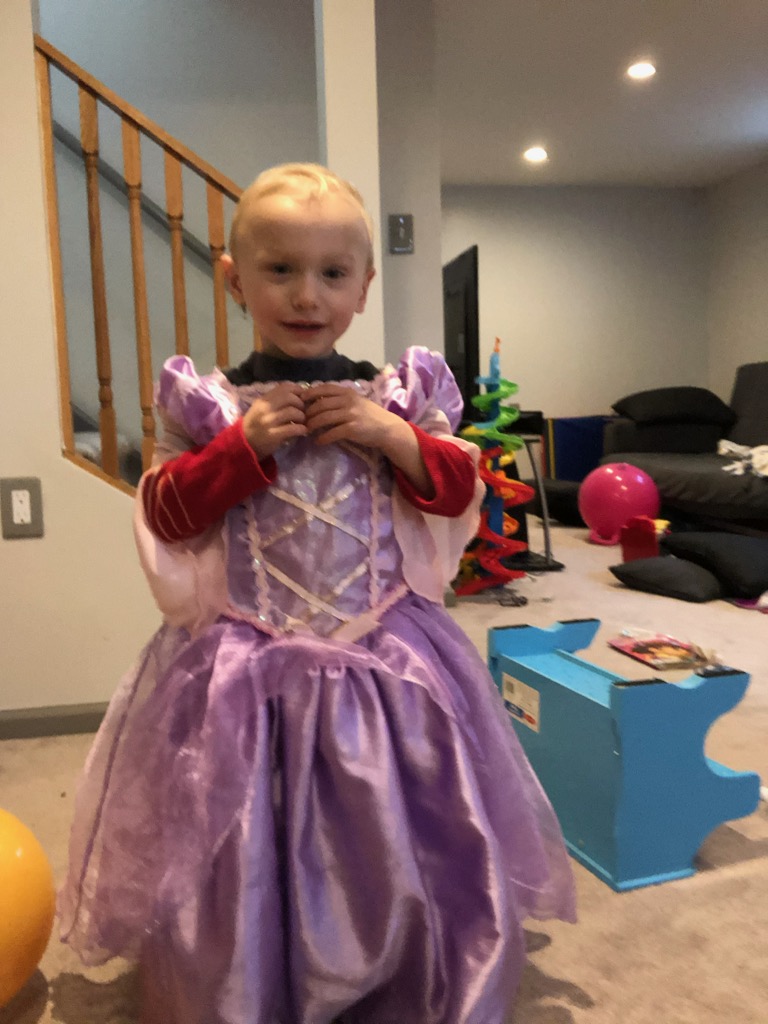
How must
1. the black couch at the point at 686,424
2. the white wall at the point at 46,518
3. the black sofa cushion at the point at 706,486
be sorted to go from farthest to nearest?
the black couch at the point at 686,424 → the black sofa cushion at the point at 706,486 → the white wall at the point at 46,518

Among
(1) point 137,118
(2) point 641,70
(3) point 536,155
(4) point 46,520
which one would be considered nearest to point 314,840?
(4) point 46,520

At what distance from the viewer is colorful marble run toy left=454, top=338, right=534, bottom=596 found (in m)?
2.77

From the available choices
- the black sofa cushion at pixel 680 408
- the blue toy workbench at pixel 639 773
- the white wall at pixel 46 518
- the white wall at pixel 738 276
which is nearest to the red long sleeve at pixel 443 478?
the blue toy workbench at pixel 639 773

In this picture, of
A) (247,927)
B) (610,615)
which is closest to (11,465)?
(247,927)

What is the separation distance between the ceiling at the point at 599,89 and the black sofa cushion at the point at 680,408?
1390mm

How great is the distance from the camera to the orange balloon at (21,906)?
85cm

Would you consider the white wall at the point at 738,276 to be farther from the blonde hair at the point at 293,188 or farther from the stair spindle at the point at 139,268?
the blonde hair at the point at 293,188

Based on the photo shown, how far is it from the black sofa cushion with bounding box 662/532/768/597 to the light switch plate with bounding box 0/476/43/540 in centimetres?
213

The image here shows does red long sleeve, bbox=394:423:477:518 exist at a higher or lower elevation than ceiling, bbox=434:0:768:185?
lower

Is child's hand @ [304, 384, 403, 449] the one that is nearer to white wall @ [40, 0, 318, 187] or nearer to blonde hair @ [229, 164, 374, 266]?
blonde hair @ [229, 164, 374, 266]

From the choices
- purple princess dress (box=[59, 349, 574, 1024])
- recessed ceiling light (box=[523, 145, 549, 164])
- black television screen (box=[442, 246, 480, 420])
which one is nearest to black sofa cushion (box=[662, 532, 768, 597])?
black television screen (box=[442, 246, 480, 420])

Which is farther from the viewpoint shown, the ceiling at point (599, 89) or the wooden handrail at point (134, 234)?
the ceiling at point (599, 89)

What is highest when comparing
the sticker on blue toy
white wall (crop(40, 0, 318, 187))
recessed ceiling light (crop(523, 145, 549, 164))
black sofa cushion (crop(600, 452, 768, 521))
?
recessed ceiling light (crop(523, 145, 549, 164))

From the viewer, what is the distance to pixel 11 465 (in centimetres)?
164
